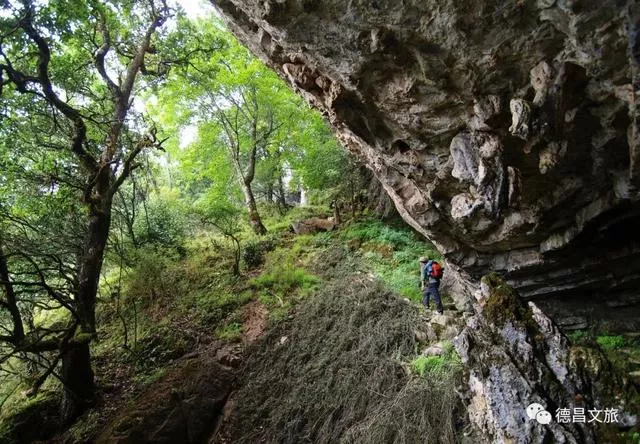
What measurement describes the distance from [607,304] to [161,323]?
383 inches

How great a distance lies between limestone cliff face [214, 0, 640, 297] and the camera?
3800mm

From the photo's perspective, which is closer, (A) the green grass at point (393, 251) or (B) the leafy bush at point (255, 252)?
(A) the green grass at point (393, 251)

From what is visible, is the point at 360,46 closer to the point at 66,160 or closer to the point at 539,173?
the point at 539,173

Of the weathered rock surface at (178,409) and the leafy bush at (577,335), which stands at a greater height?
the leafy bush at (577,335)

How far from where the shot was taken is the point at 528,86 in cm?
423

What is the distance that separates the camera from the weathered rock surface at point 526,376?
137 inches

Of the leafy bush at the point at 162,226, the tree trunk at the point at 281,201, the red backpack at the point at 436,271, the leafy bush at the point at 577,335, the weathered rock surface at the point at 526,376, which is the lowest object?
the weathered rock surface at the point at 526,376

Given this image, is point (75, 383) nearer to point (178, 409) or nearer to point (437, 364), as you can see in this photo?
point (178, 409)

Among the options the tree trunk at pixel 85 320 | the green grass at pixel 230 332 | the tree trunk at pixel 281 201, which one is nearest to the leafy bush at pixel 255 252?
the green grass at pixel 230 332

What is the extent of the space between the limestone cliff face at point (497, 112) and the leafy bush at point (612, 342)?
0.80m

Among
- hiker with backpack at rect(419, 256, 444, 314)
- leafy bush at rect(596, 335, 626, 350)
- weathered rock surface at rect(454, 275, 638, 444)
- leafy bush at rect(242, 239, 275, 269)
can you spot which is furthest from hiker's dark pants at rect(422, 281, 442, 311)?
leafy bush at rect(242, 239, 275, 269)

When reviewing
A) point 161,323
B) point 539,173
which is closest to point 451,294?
point 539,173

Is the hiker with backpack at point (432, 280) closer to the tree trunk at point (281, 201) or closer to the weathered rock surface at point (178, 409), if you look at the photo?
the weathered rock surface at point (178, 409)

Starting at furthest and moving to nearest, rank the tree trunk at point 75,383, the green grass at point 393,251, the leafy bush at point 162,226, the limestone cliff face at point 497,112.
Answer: the leafy bush at point 162,226 → the green grass at point 393,251 → the tree trunk at point 75,383 → the limestone cliff face at point 497,112
